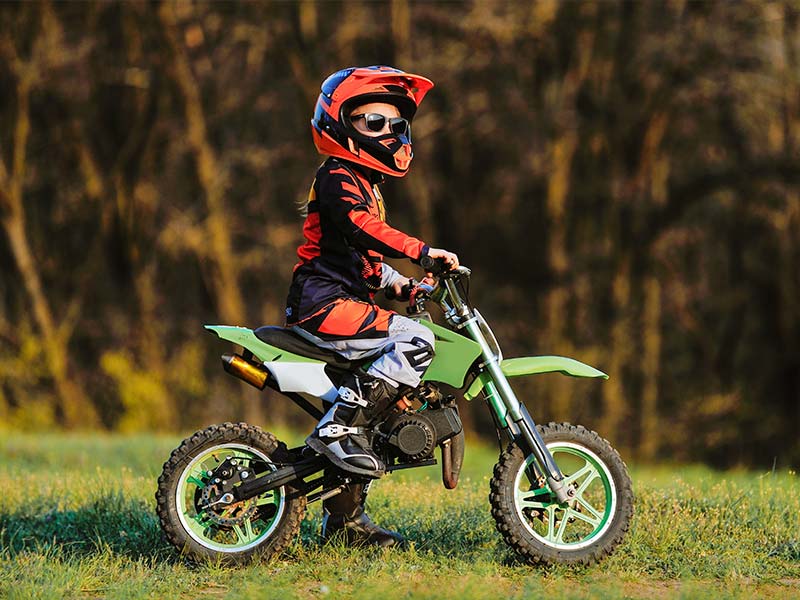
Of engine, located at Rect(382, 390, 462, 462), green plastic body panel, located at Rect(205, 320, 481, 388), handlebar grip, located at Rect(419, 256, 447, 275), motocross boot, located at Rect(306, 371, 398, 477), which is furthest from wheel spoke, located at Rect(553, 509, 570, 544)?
handlebar grip, located at Rect(419, 256, 447, 275)

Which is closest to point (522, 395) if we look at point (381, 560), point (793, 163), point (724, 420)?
point (724, 420)

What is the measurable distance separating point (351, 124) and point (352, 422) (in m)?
1.52

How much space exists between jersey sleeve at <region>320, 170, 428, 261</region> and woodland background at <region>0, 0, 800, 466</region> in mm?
14041

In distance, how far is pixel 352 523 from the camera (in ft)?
A: 20.4

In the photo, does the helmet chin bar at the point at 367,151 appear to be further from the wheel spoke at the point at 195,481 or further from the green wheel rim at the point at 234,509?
the wheel spoke at the point at 195,481

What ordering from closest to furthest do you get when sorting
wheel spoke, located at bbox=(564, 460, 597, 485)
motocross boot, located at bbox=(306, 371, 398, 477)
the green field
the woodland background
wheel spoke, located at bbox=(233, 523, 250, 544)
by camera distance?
the green field → motocross boot, located at bbox=(306, 371, 398, 477) → wheel spoke, located at bbox=(564, 460, 597, 485) → wheel spoke, located at bbox=(233, 523, 250, 544) → the woodland background

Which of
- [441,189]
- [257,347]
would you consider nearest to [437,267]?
[257,347]

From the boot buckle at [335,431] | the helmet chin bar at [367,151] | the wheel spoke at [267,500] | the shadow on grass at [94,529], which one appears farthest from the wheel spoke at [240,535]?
the helmet chin bar at [367,151]

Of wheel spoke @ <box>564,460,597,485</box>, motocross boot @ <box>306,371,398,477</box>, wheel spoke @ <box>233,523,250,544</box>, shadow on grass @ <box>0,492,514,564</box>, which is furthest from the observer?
shadow on grass @ <box>0,492,514,564</box>

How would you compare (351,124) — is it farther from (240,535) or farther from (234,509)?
(240,535)

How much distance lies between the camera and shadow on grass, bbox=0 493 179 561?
20.8ft

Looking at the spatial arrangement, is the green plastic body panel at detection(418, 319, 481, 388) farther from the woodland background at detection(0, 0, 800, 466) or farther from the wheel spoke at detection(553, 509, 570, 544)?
the woodland background at detection(0, 0, 800, 466)

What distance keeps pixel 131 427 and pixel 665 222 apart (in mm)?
10080

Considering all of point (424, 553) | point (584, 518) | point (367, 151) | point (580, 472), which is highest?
point (367, 151)
